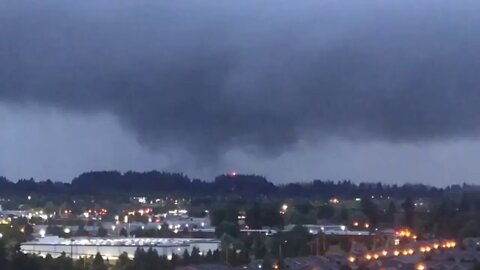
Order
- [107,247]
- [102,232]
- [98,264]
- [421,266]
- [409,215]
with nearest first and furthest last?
[98,264] → [421,266] → [107,247] → [102,232] → [409,215]

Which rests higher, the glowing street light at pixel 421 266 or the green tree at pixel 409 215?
the green tree at pixel 409 215

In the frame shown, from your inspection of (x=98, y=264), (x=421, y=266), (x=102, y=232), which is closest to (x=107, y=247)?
(x=98, y=264)

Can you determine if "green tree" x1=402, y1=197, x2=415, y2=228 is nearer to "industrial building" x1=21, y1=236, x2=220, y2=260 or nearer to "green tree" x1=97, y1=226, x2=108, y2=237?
"green tree" x1=97, y1=226, x2=108, y2=237

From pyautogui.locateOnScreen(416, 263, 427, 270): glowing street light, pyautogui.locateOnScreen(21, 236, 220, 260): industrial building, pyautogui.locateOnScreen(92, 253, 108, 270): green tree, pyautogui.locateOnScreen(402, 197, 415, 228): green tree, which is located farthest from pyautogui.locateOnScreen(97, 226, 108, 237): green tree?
pyautogui.locateOnScreen(92, 253, 108, 270): green tree

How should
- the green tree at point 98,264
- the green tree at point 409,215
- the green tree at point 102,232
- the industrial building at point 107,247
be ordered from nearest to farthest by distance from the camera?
1. the green tree at point 98,264
2. the industrial building at point 107,247
3. the green tree at point 102,232
4. the green tree at point 409,215

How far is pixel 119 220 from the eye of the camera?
236 feet

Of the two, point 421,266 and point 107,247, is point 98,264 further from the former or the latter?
point 421,266

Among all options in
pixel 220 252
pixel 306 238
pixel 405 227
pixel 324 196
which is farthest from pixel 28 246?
pixel 324 196

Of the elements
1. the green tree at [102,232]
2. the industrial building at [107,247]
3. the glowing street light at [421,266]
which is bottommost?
the glowing street light at [421,266]

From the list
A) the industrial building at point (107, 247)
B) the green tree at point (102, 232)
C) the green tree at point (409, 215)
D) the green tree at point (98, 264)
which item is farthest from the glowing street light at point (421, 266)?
the green tree at point (409, 215)

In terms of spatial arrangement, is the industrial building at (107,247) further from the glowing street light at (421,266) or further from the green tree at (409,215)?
the green tree at (409,215)

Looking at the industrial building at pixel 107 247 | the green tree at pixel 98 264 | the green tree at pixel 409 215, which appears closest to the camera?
the green tree at pixel 98 264

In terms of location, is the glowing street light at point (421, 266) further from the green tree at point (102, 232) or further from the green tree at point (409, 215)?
the green tree at point (409, 215)

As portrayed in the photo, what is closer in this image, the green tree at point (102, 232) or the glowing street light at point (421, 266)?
the glowing street light at point (421, 266)
